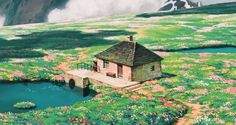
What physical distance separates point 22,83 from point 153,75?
59.3ft

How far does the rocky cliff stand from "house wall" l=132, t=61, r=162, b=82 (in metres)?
95.4

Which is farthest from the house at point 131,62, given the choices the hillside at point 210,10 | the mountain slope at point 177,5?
the mountain slope at point 177,5

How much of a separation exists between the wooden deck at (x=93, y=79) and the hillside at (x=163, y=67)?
1.70 metres

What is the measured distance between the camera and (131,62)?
56.3 metres

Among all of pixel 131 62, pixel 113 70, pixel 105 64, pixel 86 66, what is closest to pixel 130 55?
pixel 131 62

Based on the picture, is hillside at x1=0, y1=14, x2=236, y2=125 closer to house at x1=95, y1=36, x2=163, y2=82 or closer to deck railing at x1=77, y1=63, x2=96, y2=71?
deck railing at x1=77, y1=63, x2=96, y2=71

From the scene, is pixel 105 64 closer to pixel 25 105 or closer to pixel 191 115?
pixel 25 105

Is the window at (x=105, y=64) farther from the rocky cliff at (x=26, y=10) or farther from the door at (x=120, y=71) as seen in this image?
the rocky cliff at (x=26, y=10)

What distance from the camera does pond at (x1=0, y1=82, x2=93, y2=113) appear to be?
50.4 meters

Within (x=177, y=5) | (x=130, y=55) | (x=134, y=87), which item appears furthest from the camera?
(x=177, y=5)

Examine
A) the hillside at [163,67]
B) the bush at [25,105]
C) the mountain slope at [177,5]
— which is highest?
the mountain slope at [177,5]

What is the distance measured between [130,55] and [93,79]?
18.9ft

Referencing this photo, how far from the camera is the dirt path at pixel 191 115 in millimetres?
41688

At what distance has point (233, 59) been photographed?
70688mm
